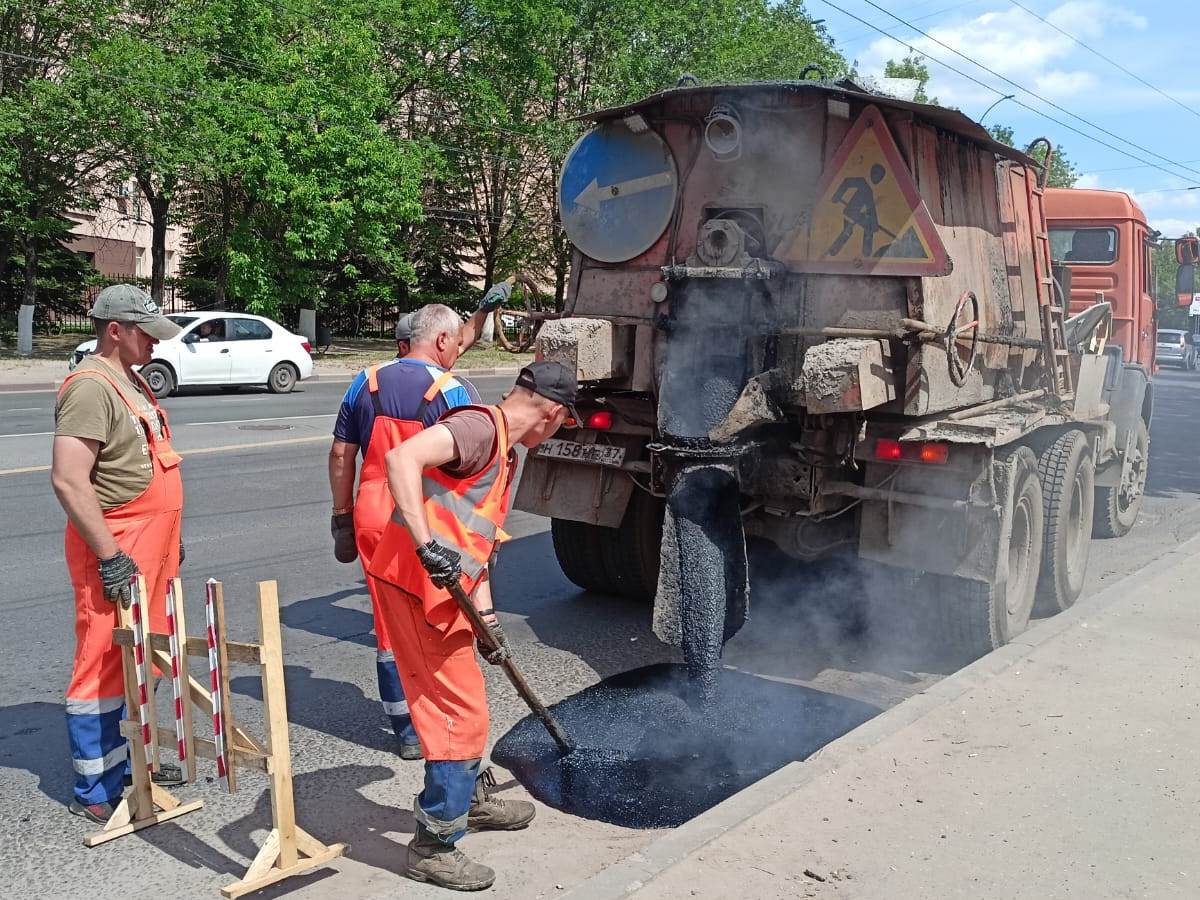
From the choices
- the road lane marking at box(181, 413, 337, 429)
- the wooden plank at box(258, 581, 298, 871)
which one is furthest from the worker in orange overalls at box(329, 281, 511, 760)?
the road lane marking at box(181, 413, 337, 429)

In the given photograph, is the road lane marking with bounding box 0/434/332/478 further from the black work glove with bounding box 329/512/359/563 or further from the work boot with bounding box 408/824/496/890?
the work boot with bounding box 408/824/496/890

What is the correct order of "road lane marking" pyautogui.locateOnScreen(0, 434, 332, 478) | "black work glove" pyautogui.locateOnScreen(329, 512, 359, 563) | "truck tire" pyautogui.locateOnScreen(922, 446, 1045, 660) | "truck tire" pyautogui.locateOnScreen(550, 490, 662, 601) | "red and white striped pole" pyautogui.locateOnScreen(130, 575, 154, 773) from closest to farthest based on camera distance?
1. "red and white striped pole" pyautogui.locateOnScreen(130, 575, 154, 773)
2. "black work glove" pyautogui.locateOnScreen(329, 512, 359, 563)
3. "truck tire" pyautogui.locateOnScreen(922, 446, 1045, 660)
4. "truck tire" pyautogui.locateOnScreen(550, 490, 662, 601)
5. "road lane marking" pyautogui.locateOnScreen(0, 434, 332, 478)

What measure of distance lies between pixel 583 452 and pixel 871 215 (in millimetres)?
1938

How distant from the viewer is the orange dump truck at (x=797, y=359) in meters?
5.40

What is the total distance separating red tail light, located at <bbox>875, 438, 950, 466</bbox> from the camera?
5.51m

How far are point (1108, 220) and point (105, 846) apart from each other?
9.57m

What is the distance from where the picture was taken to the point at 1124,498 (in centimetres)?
984

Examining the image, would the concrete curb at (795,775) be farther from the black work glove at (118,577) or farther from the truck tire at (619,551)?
the truck tire at (619,551)

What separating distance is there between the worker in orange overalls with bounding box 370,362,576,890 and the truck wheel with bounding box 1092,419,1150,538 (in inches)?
282

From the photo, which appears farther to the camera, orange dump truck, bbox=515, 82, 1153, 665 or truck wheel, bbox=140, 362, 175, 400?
truck wheel, bbox=140, 362, 175, 400

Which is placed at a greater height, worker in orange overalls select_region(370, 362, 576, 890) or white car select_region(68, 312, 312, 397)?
white car select_region(68, 312, 312, 397)

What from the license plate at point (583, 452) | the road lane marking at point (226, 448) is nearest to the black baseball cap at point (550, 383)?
the license plate at point (583, 452)

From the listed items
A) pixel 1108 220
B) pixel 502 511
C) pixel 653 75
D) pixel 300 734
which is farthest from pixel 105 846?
A: pixel 653 75

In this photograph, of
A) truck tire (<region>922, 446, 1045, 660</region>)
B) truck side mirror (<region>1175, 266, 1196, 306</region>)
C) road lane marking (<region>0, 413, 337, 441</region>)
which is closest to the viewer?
truck tire (<region>922, 446, 1045, 660</region>)
